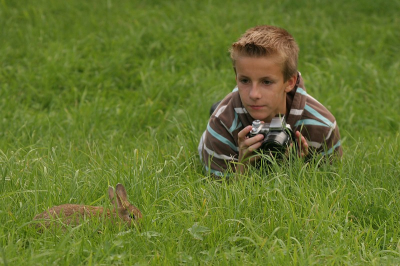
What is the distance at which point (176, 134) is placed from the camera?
213 inches

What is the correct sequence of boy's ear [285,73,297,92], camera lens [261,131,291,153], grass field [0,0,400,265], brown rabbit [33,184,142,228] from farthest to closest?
boy's ear [285,73,297,92] → camera lens [261,131,291,153] → brown rabbit [33,184,142,228] → grass field [0,0,400,265]

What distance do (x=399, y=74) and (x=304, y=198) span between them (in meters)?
3.66

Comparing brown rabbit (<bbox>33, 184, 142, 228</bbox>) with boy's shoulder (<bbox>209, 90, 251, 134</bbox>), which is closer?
brown rabbit (<bbox>33, 184, 142, 228</bbox>)

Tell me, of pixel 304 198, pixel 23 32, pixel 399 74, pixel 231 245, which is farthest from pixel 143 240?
pixel 23 32

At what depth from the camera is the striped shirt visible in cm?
414

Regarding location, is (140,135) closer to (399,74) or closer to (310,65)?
(310,65)

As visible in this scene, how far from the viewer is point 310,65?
6.51 metres

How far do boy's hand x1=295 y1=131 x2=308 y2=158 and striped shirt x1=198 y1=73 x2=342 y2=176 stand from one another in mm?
151

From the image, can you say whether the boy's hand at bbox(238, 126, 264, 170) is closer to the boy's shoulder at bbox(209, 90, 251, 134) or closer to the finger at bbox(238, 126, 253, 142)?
the finger at bbox(238, 126, 253, 142)

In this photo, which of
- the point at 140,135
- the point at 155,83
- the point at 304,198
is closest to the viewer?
the point at 304,198

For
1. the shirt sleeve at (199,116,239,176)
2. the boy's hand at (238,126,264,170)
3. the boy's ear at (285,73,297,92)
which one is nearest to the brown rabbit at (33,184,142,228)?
the boy's hand at (238,126,264,170)

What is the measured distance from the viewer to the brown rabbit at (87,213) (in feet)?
10.3

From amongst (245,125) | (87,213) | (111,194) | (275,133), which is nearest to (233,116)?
(245,125)

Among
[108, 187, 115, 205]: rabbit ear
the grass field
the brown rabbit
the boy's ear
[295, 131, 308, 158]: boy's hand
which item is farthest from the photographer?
the boy's ear
